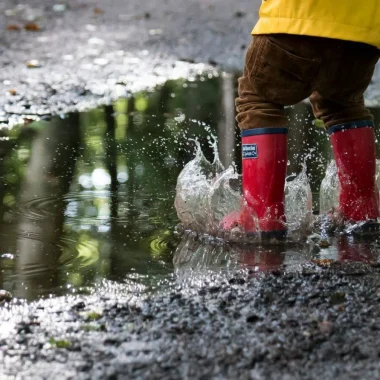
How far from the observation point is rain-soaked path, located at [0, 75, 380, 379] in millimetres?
2668

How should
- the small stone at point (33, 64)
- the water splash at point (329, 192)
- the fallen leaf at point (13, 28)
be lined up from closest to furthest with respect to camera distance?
the water splash at point (329, 192) → the small stone at point (33, 64) → the fallen leaf at point (13, 28)

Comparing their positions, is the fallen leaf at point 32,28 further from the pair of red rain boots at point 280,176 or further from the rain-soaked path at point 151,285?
the pair of red rain boots at point 280,176

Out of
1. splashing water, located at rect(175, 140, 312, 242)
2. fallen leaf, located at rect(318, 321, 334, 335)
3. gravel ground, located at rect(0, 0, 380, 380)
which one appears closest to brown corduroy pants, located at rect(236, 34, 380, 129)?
splashing water, located at rect(175, 140, 312, 242)

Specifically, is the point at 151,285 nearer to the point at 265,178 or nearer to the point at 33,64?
the point at 265,178

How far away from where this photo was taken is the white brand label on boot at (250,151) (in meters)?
3.87

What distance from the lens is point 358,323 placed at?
116 inches

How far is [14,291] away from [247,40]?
7.61 meters

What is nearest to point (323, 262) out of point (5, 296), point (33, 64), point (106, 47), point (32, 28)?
point (5, 296)

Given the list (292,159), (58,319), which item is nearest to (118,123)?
(292,159)

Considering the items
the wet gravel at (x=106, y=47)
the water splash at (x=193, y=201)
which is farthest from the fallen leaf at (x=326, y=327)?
the wet gravel at (x=106, y=47)

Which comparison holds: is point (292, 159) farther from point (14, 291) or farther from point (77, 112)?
point (14, 291)

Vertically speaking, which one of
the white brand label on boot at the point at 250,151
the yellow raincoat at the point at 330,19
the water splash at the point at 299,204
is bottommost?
the water splash at the point at 299,204

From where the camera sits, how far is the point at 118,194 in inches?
187

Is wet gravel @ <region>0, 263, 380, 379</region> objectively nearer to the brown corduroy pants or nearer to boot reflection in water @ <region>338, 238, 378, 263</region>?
boot reflection in water @ <region>338, 238, 378, 263</region>
